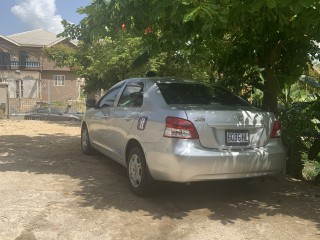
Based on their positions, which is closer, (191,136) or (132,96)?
(191,136)

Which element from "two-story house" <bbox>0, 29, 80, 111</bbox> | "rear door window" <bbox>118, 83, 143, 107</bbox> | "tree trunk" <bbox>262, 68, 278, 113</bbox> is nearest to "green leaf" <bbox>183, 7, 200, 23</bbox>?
"rear door window" <bbox>118, 83, 143, 107</bbox>

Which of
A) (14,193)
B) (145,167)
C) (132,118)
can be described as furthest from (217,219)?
(14,193)

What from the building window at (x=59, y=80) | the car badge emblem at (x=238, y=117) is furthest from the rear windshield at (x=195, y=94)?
the building window at (x=59, y=80)

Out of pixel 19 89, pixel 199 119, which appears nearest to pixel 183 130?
pixel 199 119

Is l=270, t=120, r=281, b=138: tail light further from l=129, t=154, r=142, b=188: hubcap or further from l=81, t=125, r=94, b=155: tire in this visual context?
l=81, t=125, r=94, b=155: tire

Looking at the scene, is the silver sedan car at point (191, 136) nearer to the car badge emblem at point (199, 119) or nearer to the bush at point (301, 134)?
the car badge emblem at point (199, 119)

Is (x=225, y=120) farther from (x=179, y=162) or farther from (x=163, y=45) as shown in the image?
(x=163, y=45)

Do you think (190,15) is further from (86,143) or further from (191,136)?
(86,143)

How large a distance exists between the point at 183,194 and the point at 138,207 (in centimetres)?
84

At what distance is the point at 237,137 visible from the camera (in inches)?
181

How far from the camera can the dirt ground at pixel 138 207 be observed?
13.0ft

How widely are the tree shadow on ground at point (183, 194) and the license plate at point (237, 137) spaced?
0.86 metres

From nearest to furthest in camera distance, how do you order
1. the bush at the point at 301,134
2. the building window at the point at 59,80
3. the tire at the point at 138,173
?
1. the tire at the point at 138,173
2. the bush at the point at 301,134
3. the building window at the point at 59,80

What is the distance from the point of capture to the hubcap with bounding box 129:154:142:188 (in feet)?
16.4
